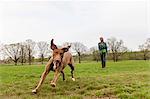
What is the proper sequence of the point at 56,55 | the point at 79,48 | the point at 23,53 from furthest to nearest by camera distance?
the point at 79,48, the point at 23,53, the point at 56,55

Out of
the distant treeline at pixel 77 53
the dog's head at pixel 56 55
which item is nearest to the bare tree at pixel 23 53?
the distant treeline at pixel 77 53

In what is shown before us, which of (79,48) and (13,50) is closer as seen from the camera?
(13,50)

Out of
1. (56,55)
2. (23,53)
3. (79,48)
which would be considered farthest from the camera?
(79,48)

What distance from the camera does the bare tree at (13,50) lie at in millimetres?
69812

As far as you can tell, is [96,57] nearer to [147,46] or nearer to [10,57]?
[147,46]

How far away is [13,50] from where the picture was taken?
71125mm

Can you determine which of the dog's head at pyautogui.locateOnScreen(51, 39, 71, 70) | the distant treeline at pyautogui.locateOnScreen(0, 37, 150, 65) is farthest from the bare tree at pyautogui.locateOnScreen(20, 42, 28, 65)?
the dog's head at pyautogui.locateOnScreen(51, 39, 71, 70)

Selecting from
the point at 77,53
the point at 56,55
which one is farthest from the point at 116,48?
the point at 56,55

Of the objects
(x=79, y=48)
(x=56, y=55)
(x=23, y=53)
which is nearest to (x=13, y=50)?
(x=23, y=53)

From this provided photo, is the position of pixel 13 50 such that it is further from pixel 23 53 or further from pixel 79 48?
pixel 79 48

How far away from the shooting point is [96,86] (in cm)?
998

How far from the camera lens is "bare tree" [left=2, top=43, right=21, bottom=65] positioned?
69812 mm

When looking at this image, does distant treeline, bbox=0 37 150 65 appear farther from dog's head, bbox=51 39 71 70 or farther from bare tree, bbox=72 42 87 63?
dog's head, bbox=51 39 71 70

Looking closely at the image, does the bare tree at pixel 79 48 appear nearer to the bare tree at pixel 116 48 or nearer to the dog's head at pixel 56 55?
the bare tree at pixel 116 48
